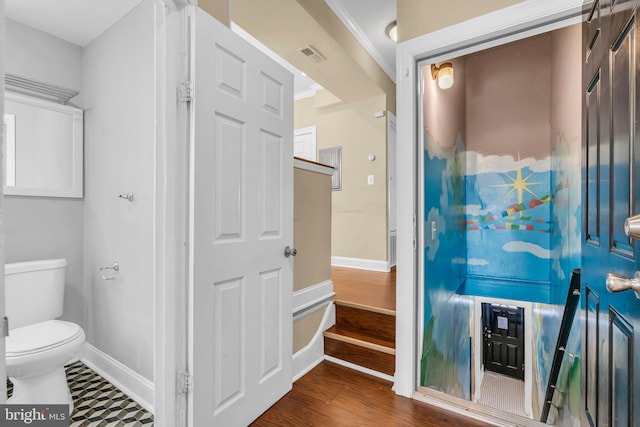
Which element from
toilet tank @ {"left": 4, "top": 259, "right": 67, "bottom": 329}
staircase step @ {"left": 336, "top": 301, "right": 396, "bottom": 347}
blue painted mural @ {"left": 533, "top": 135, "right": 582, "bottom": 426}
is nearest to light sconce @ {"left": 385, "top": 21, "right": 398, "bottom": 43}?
blue painted mural @ {"left": 533, "top": 135, "right": 582, "bottom": 426}

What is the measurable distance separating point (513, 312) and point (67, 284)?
4.31m

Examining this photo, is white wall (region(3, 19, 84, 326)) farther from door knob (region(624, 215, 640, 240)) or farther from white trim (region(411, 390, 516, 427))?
door knob (region(624, 215, 640, 240))

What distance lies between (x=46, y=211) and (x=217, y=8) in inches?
74.8

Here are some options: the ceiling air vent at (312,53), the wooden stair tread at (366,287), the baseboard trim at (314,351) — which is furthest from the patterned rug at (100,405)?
the ceiling air vent at (312,53)

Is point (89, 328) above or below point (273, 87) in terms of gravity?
below

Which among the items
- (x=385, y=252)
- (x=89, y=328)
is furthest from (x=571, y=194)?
(x=89, y=328)

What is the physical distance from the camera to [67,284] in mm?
2262

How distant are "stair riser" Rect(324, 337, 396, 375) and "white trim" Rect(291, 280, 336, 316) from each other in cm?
32

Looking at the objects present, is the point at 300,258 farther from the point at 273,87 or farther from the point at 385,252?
the point at 385,252

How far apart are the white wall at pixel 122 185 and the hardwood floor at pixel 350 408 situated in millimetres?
857

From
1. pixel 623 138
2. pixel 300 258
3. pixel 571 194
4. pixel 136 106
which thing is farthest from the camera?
pixel 571 194

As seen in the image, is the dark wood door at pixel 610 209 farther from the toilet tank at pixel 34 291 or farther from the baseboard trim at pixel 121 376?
the toilet tank at pixel 34 291

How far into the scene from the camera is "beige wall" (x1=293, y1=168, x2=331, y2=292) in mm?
2115

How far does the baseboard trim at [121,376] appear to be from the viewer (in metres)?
1.80
